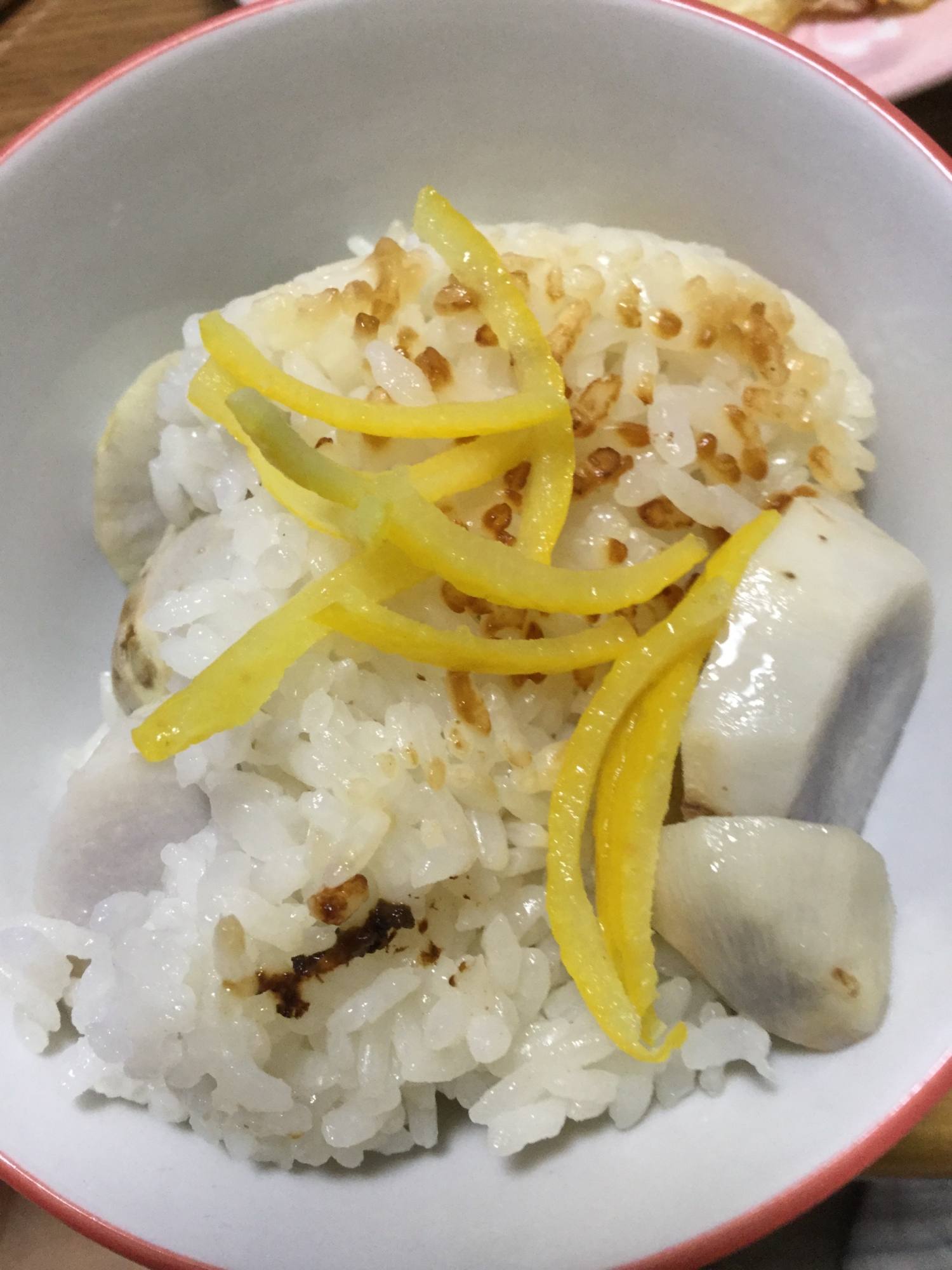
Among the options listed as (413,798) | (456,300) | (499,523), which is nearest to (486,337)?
(456,300)

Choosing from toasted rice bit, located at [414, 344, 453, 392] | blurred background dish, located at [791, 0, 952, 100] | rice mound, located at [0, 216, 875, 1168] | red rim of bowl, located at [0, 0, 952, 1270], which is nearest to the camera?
red rim of bowl, located at [0, 0, 952, 1270]

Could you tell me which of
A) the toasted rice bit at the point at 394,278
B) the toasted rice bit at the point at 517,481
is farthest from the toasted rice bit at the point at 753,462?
the toasted rice bit at the point at 394,278

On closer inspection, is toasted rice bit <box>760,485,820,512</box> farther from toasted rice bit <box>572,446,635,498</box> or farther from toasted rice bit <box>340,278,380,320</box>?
toasted rice bit <box>340,278,380,320</box>

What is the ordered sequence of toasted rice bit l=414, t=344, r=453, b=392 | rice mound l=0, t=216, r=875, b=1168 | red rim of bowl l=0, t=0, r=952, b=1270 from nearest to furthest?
red rim of bowl l=0, t=0, r=952, b=1270 < rice mound l=0, t=216, r=875, b=1168 < toasted rice bit l=414, t=344, r=453, b=392

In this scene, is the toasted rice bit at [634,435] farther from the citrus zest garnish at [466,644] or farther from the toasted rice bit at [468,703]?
the toasted rice bit at [468,703]

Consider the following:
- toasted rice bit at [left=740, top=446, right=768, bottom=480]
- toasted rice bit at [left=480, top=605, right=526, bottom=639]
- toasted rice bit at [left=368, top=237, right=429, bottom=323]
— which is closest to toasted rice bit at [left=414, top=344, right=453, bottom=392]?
toasted rice bit at [left=368, top=237, right=429, bottom=323]

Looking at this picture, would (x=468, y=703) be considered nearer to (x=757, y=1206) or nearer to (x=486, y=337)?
(x=486, y=337)
